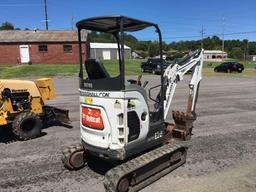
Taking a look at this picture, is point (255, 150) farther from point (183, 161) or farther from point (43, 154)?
point (43, 154)

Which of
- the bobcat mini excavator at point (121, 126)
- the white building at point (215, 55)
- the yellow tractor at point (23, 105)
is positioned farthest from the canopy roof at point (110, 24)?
the white building at point (215, 55)

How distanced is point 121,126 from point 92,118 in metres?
0.58

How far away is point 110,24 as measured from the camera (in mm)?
5211

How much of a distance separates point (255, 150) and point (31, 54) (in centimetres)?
3513

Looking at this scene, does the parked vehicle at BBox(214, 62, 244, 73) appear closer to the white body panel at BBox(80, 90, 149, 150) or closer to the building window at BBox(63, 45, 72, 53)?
the building window at BBox(63, 45, 72, 53)

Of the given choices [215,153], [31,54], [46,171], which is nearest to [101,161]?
[46,171]

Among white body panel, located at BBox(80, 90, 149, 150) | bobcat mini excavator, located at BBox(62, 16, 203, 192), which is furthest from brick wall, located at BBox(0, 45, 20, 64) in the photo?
white body panel, located at BBox(80, 90, 149, 150)

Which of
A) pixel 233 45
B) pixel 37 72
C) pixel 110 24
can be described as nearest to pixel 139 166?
pixel 110 24

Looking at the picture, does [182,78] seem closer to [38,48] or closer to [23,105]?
[23,105]

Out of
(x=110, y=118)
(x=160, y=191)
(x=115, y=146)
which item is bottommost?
(x=160, y=191)

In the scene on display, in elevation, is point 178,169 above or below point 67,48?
below

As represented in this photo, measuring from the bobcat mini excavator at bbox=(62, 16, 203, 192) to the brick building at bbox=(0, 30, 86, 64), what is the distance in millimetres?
32909

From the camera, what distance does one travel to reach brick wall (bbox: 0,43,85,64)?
36812 mm

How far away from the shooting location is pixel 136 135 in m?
4.73
